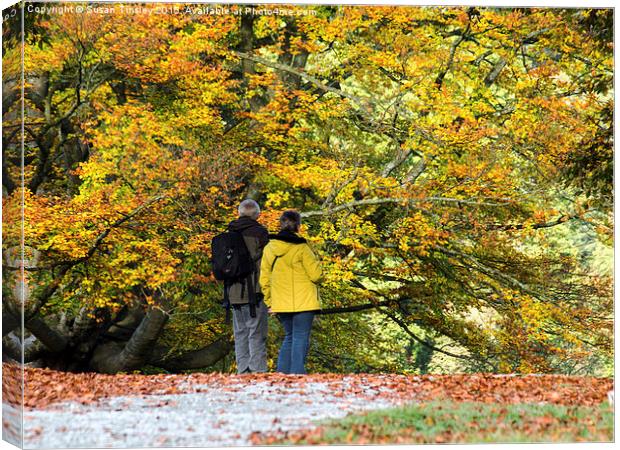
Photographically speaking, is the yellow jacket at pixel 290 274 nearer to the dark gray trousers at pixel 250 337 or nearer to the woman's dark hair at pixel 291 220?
the woman's dark hair at pixel 291 220

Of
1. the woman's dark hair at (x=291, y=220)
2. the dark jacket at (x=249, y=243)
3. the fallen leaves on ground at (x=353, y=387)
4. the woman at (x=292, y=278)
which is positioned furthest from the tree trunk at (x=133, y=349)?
the woman's dark hair at (x=291, y=220)

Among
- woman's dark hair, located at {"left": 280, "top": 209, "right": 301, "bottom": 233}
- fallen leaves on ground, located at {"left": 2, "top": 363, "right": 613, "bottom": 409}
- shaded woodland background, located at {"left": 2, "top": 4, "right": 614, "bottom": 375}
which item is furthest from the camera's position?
shaded woodland background, located at {"left": 2, "top": 4, "right": 614, "bottom": 375}

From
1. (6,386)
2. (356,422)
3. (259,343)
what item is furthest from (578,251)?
(6,386)

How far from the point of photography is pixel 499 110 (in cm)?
1461

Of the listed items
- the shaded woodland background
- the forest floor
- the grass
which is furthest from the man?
the shaded woodland background

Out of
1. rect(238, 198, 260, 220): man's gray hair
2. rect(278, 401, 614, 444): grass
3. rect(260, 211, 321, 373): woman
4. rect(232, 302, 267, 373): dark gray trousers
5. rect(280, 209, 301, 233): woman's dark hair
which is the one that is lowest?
rect(278, 401, 614, 444): grass

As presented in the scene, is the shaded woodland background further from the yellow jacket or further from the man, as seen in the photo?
the yellow jacket

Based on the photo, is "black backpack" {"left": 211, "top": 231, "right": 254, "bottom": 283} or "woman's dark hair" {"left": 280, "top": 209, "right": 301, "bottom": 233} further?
"black backpack" {"left": 211, "top": 231, "right": 254, "bottom": 283}

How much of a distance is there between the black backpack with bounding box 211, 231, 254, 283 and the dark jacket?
0.17 feet

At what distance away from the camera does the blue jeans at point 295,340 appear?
1015cm

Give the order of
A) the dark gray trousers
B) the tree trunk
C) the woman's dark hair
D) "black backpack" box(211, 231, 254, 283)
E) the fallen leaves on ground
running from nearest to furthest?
the fallen leaves on ground < the woman's dark hair < "black backpack" box(211, 231, 254, 283) < the dark gray trousers < the tree trunk

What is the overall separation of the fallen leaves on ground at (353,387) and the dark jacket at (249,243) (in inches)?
31.2

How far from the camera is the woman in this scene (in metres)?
10.1

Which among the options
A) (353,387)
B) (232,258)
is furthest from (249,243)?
(353,387)
